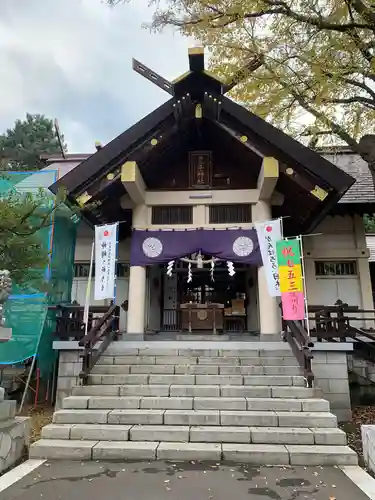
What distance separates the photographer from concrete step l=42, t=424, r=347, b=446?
535cm

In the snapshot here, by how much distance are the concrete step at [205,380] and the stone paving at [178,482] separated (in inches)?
80.5

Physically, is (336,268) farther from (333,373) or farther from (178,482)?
(178,482)

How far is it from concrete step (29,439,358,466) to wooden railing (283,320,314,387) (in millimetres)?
1690

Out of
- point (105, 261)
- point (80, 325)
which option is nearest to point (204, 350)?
point (80, 325)

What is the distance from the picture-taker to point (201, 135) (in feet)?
35.0

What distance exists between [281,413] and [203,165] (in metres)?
7.04

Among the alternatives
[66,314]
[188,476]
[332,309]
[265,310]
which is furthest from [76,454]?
[332,309]

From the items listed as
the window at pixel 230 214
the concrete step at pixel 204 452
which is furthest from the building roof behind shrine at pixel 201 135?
the concrete step at pixel 204 452

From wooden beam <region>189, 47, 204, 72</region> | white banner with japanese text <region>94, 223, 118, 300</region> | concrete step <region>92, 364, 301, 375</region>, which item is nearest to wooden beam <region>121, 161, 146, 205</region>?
white banner with japanese text <region>94, 223, 118, 300</region>

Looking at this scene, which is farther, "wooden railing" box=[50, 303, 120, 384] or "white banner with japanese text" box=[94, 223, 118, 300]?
"white banner with japanese text" box=[94, 223, 118, 300]

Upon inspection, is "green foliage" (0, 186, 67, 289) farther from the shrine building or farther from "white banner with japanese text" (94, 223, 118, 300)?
the shrine building

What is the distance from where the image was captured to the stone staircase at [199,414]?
5.10m

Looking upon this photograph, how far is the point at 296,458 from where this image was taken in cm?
496

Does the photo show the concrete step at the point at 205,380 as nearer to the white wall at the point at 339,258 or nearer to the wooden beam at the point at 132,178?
the wooden beam at the point at 132,178
